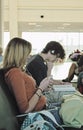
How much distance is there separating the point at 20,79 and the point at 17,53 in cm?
23

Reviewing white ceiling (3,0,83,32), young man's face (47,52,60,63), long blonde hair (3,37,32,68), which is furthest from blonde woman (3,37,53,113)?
white ceiling (3,0,83,32)

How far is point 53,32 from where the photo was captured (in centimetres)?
1288

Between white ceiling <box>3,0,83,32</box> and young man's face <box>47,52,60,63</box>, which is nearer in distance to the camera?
young man's face <box>47,52,60,63</box>

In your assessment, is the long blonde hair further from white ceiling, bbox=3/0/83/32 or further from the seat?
white ceiling, bbox=3/0/83/32

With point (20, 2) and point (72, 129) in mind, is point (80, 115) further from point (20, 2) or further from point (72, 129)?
point (20, 2)

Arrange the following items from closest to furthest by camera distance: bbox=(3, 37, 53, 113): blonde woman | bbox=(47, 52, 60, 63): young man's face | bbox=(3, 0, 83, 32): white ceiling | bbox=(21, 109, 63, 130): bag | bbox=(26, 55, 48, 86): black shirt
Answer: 1. bbox=(21, 109, 63, 130): bag
2. bbox=(3, 37, 53, 113): blonde woman
3. bbox=(47, 52, 60, 63): young man's face
4. bbox=(26, 55, 48, 86): black shirt
5. bbox=(3, 0, 83, 32): white ceiling

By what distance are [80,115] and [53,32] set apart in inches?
420

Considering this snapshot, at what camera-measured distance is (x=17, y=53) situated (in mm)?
2494

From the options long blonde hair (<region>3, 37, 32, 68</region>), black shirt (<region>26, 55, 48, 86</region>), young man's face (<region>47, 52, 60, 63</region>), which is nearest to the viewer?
long blonde hair (<region>3, 37, 32, 68</region>)

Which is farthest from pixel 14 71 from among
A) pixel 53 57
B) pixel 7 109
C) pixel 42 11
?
pixel 42 11

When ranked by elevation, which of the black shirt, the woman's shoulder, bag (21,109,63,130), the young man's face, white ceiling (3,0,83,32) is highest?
white ceiling (3,0,83,32)

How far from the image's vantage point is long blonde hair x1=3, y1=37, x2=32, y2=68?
98.3 inches

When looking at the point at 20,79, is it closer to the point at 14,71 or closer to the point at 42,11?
the point at 14,71

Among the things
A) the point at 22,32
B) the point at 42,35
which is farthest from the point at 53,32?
the point at 22,32
